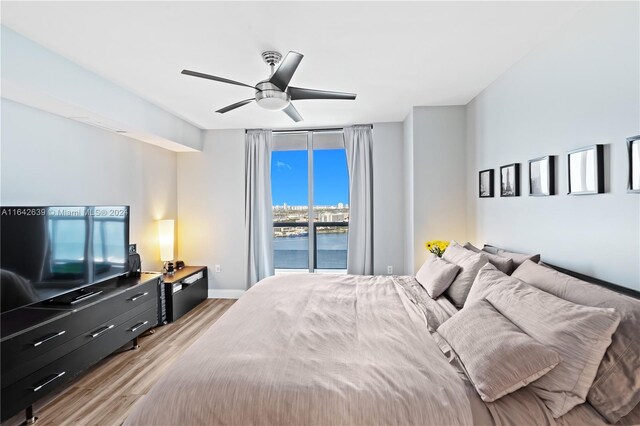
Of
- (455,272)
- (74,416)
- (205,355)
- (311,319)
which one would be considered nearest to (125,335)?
(74,416)

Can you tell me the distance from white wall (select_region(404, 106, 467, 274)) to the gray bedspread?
1.91 metres

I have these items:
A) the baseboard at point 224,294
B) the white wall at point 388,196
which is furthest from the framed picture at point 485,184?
the baseboard at point 224,294

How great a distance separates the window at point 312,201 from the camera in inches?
183

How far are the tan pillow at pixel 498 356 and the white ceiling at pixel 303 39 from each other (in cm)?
181

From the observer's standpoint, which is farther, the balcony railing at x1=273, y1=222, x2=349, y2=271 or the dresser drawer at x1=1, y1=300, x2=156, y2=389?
the balcony railing at x1=273, y1=222, x2=349, y2=271

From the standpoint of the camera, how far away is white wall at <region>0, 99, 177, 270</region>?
2.34 meters

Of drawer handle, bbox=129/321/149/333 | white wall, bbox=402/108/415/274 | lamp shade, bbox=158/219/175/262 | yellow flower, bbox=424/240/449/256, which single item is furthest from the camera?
lamp shade, bbox=158/219/175/262

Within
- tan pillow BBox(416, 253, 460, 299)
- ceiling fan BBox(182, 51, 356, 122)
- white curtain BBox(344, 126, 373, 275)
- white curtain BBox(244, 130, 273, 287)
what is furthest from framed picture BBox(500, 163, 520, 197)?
white curtain BBox(244, 130, 273, 287)

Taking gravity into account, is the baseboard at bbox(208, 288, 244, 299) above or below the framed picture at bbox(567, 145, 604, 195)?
below

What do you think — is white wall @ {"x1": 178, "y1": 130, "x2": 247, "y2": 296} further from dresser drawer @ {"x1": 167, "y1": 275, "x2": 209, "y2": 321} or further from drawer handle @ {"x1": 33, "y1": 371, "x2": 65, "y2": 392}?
drawer handle @ {"x1": 33, "y1": 371, "x2": 65, "y2": 392}

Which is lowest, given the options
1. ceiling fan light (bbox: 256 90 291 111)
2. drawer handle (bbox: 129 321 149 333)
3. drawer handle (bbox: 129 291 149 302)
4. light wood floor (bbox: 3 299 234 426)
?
light wood floor (bbox: 3 299 234 426)

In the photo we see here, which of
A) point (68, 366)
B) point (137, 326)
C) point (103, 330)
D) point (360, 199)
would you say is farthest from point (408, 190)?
point (68, 366)

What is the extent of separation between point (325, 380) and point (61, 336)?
213 cm

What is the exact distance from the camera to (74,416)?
2025mm
